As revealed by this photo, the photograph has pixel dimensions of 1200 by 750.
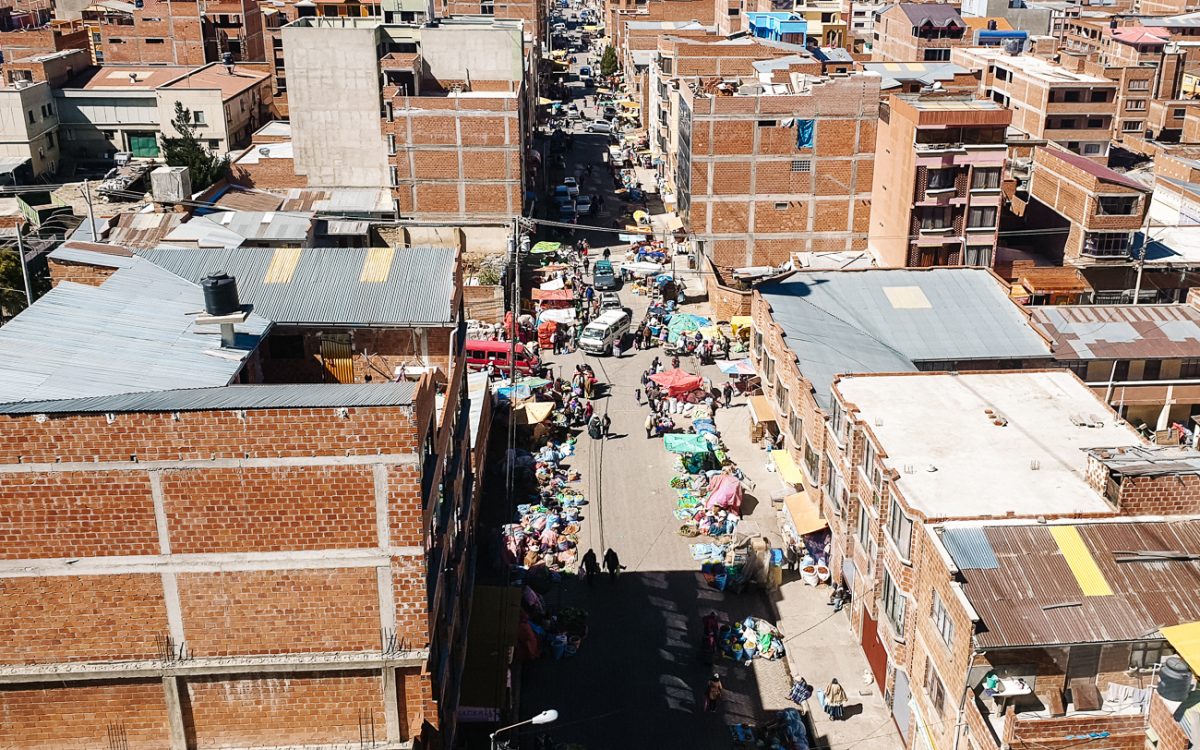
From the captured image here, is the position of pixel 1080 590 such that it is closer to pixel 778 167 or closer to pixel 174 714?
pixel 174 714

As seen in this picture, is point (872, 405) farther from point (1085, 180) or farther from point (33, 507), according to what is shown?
point (1085, 180)

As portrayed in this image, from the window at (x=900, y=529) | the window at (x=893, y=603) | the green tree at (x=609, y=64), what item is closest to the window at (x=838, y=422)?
the window at (x=900, y=529)

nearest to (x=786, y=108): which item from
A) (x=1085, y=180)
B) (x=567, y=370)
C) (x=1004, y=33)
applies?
(x=1085, y=180)

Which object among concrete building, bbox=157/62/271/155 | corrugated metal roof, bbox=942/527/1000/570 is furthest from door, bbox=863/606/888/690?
concrete building, bbox=157/62/271/155

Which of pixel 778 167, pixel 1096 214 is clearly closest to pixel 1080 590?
pixel 1096 214

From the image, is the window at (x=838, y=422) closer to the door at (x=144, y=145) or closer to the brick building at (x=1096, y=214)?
the brick building at (x=1096, y=214)

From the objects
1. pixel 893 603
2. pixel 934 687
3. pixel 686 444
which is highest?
pixel 893 603

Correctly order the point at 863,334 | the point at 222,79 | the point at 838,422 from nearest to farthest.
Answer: the point at 838,422, the point at 863,334, the point at 222,79
